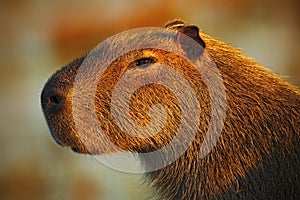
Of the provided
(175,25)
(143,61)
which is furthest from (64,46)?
(143,61)

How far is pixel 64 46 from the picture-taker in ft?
22.1

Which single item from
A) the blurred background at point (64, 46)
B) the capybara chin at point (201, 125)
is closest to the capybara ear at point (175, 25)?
the capybara chin at point (201, 125)

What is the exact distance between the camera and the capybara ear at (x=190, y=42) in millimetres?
2820

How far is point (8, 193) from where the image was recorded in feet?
19.1

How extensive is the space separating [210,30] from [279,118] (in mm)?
3439

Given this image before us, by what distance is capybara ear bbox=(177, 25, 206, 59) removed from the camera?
2.82m

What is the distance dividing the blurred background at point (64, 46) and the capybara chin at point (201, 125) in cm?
251

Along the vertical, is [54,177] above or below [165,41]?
below

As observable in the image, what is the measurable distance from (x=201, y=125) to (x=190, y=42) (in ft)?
1.00

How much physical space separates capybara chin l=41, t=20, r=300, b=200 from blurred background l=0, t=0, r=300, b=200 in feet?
8.22

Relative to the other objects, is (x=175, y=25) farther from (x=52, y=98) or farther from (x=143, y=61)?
(x=52, y=98)

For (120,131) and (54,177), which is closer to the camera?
(120,131)

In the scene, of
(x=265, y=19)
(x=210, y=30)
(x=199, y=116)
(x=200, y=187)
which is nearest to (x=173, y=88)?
(x=199, y=116)

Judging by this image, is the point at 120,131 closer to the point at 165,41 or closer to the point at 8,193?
the point at 165,41
